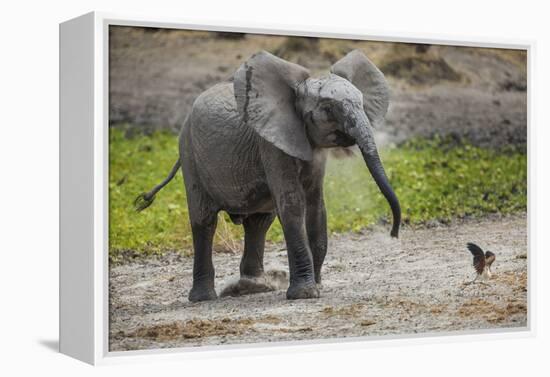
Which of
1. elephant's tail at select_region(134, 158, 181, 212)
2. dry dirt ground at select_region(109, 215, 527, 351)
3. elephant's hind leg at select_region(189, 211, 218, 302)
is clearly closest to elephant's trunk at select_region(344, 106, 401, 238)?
dry dirt ground at select_region(109, 215, 527, 351)

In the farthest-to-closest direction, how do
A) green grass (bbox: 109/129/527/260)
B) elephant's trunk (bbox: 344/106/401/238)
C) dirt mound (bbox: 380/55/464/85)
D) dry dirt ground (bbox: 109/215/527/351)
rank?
dirt mound (bbox: 380/55/464/85), green grass (bbox: 109/129/527/260), dry dirt ground (bbox: 109/215/527/351), elephant's trunk (bbox: 344/106/401/238)

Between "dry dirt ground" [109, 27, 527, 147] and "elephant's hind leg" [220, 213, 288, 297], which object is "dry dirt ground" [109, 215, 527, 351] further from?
"dry dirt ground" [109, 27, 527, 147]

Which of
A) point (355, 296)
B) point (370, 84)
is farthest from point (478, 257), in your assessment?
point (370, 84)

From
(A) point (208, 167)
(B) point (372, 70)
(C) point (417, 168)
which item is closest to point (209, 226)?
(A) point (208, 167)

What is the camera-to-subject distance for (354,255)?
37.6ft

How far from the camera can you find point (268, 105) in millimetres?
10086

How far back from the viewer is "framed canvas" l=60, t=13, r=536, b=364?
31.7 ft

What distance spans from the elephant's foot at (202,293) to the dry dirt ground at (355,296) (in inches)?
2.6

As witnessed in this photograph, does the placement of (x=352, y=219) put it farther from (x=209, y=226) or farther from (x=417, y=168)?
(x=209, y=226)

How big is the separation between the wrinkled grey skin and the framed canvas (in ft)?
0.05

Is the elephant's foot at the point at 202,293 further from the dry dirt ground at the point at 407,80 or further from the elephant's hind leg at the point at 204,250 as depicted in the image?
the dry dirt ground at the point at 407,80

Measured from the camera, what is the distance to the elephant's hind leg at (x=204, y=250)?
10.5m

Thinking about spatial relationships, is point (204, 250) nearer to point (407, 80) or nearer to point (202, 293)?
point (202, 293)

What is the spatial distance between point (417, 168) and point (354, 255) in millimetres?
1589
